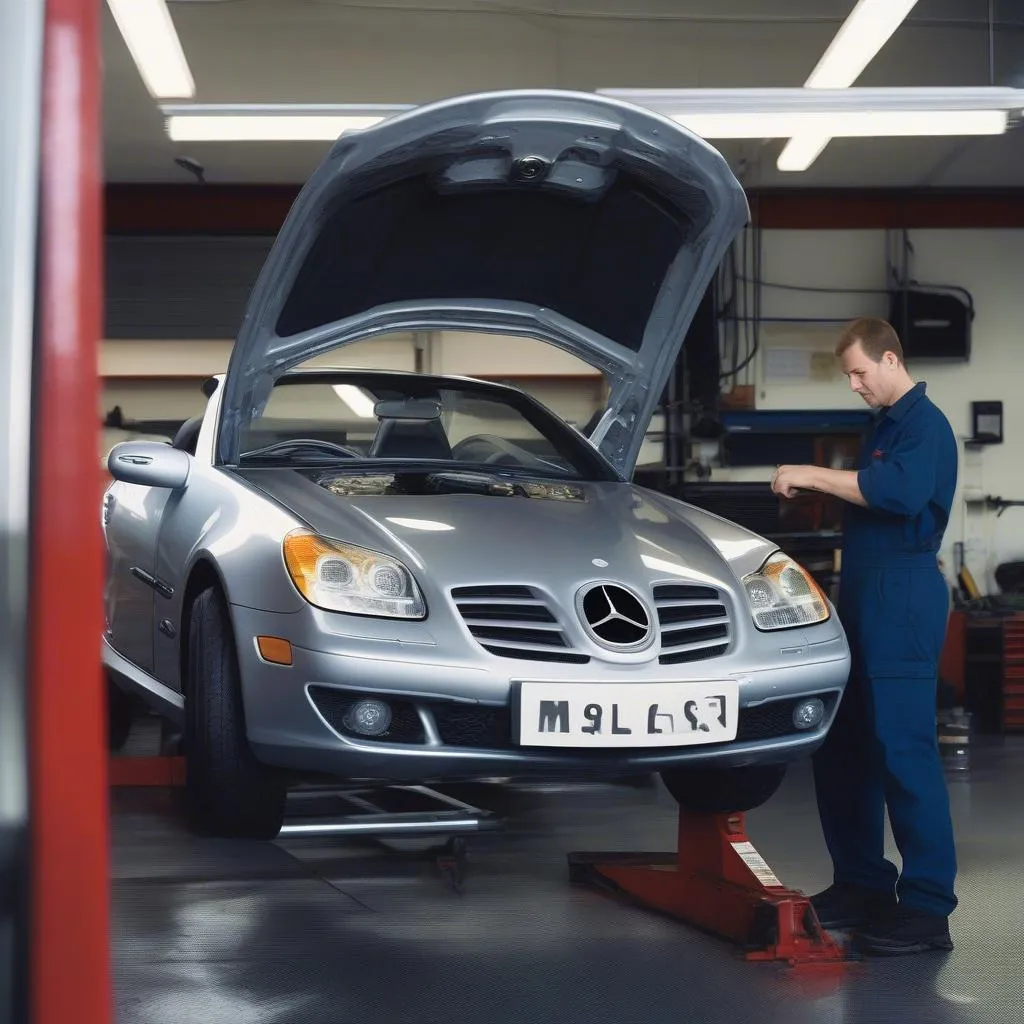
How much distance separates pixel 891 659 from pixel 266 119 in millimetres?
3693

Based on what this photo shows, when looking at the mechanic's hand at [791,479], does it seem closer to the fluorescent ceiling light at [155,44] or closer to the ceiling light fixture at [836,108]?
the ceiling light fixture at [836,108]

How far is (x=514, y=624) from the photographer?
2.54 metres

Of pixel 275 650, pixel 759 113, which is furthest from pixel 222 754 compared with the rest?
pixel 759 113

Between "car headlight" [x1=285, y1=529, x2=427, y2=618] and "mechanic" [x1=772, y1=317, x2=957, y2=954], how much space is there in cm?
114

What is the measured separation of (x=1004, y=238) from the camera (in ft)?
30.5

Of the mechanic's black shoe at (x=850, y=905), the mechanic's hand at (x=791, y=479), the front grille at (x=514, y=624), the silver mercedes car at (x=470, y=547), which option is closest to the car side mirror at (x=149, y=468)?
the silver mercedes car at (x=470, y=547)

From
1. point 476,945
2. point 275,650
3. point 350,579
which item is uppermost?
point 350,579

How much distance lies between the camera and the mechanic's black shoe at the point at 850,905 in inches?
133

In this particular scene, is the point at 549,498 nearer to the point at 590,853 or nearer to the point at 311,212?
the point at 311,212

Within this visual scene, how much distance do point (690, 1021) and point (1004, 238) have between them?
7852 mm

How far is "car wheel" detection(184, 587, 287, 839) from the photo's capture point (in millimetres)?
2650

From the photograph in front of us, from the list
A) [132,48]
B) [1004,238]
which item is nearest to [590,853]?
[132,48]

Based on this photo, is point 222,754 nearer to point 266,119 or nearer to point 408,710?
point 408,710

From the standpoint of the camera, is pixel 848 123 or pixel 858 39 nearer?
pixel 858 39
